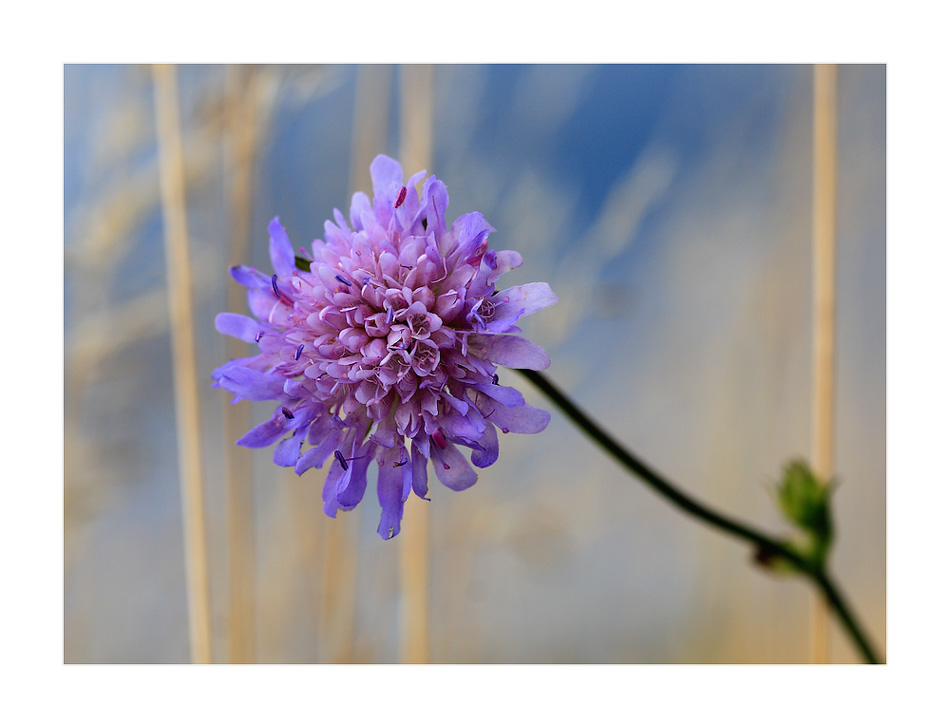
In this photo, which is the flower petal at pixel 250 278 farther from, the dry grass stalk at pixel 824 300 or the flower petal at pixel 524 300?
the dry grass stalk at pixel 824 300

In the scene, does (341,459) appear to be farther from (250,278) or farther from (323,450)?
(250,278)

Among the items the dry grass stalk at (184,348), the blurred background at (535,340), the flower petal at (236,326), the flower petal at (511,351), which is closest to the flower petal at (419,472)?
the flower petal at (511,351)

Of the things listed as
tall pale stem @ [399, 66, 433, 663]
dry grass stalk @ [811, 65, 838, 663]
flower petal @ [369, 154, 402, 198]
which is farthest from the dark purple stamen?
dry grass stalk @ [811, 65, 838, 663]

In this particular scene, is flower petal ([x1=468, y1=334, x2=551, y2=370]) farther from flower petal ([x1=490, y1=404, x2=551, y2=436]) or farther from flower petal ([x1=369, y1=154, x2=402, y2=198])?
flower petal ([x1=369, y1=154, x2=402, y2=198])

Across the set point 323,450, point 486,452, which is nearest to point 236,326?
point 323,450
